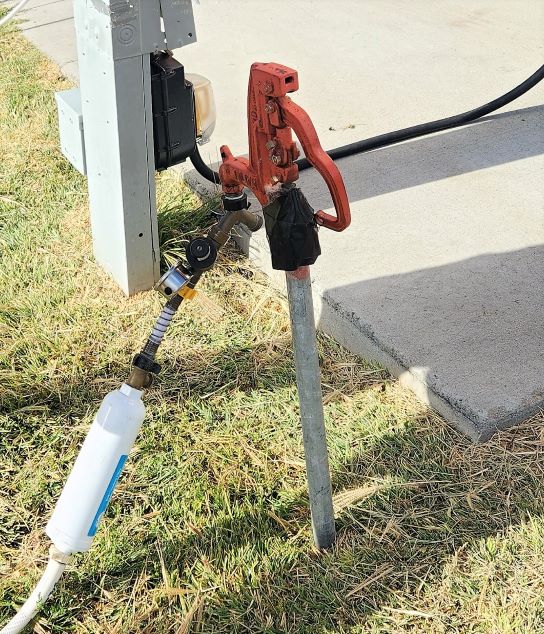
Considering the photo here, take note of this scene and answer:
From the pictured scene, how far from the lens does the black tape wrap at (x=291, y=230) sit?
1469 mm

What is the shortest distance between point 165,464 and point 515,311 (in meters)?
1.15

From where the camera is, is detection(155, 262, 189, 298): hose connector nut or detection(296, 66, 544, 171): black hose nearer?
detection(155, 262, 189, 298): hose connector nut

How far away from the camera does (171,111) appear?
8.11 ft

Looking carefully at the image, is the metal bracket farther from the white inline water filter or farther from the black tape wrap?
the white inline water filter

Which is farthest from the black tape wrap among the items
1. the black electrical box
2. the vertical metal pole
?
the black electrical box

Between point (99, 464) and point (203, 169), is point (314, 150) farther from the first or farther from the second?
point (203, 169)

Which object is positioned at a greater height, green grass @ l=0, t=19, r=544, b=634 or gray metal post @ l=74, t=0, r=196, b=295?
gray metal post @ l=74, t=0, r=196, b=295

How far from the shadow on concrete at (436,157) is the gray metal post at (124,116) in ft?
2.33

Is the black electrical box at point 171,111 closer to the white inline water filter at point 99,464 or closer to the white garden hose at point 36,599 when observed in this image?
the white inline water filter at point 99,464

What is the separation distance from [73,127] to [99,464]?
140cm

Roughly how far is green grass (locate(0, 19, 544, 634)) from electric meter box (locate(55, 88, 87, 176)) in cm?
40

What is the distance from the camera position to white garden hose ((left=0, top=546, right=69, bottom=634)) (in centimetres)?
171

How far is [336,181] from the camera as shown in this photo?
4.65ft

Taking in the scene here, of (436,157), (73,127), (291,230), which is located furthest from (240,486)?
(436,157)
